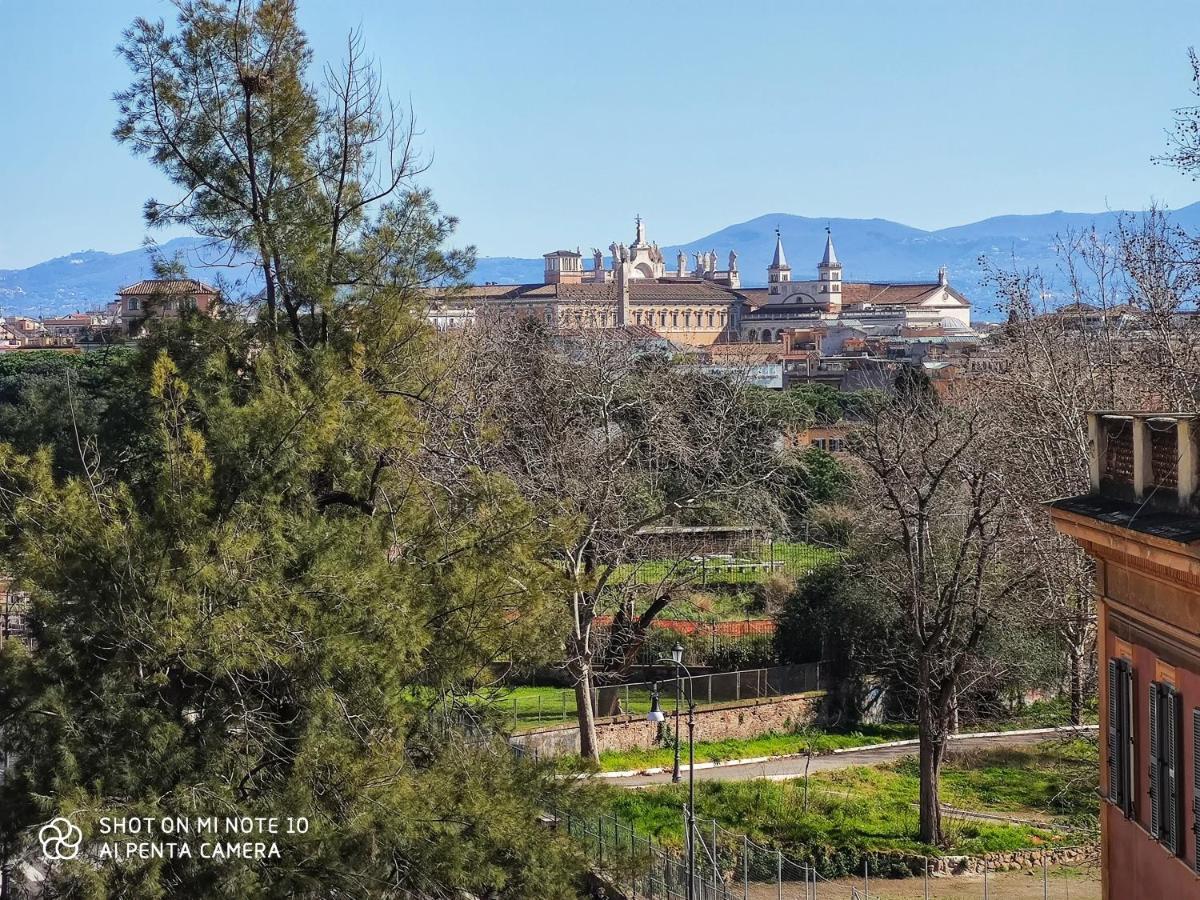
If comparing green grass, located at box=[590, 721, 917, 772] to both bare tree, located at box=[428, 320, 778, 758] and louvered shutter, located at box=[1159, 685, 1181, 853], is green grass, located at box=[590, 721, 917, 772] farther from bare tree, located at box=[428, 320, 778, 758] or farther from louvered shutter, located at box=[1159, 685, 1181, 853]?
louvered shutter, located at box=[1159, 685, 1181, 853]

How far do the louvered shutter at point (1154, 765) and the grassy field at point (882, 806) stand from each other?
1051 cm

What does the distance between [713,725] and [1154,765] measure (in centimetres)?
1930

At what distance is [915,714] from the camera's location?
3175 centimetres

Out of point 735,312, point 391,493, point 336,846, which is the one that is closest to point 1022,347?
point 391,493

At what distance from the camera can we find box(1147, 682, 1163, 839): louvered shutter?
9914mm

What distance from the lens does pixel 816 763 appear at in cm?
2711

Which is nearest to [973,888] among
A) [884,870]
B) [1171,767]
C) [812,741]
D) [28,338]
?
[884,870]

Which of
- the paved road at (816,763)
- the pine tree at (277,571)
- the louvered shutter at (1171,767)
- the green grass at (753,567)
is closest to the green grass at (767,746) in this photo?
the paved road at (816,763)

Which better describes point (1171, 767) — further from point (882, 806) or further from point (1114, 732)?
point (882, 806)

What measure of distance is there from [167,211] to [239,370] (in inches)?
65.4

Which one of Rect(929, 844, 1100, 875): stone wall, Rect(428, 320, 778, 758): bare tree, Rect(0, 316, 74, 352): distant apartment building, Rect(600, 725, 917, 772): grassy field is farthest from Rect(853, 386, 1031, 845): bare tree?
Rect(0, 316, 74, 352): distant apartment building

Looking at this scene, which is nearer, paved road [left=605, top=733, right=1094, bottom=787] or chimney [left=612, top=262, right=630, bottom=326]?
paved road [left=605, top=733, right=1094, bottom=787]

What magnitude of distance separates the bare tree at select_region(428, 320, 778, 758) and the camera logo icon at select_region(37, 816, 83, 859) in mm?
11092

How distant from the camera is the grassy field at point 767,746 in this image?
1058 inches
